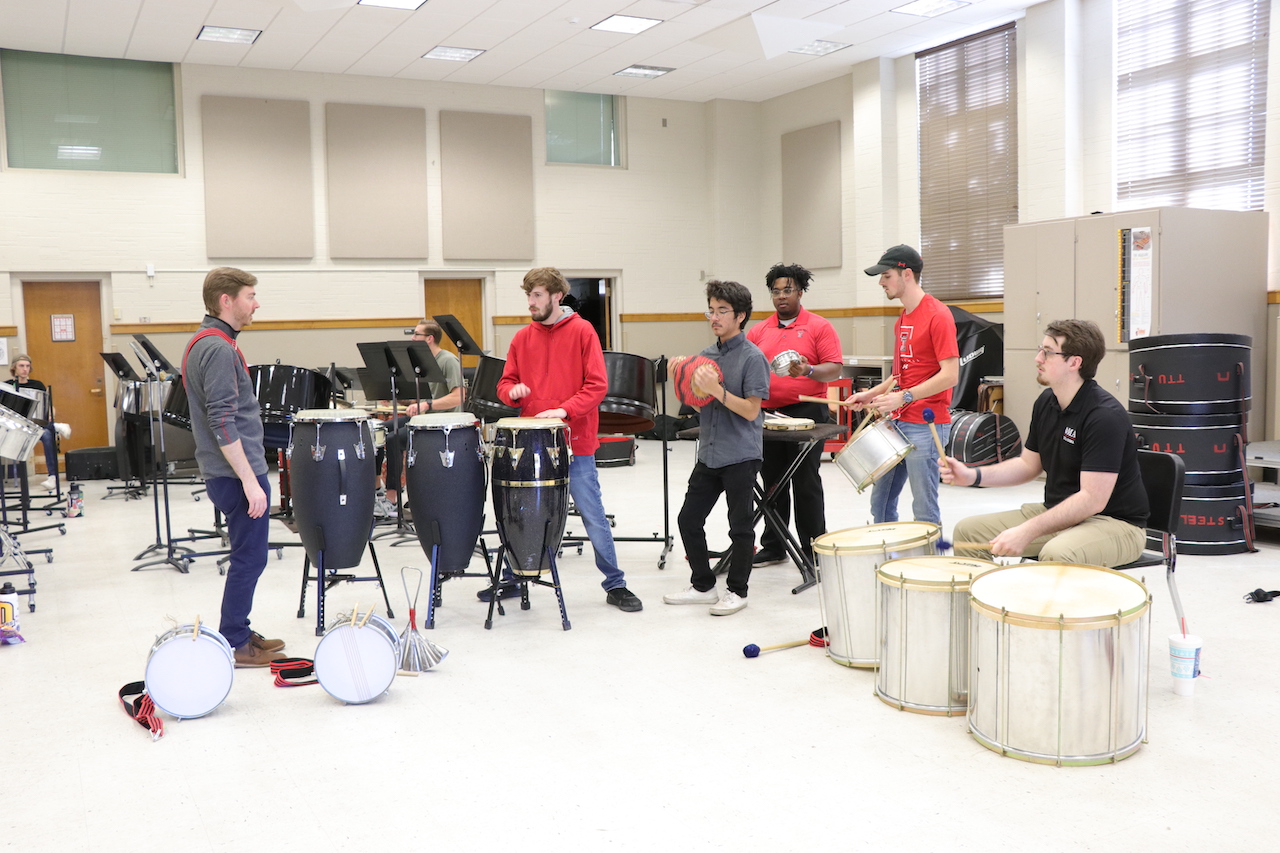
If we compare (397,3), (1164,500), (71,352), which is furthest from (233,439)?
(71,352)

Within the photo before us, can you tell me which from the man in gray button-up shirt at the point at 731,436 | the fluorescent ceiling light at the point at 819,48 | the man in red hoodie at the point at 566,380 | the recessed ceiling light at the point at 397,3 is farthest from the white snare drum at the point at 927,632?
the fluorescent ceiling light at the point at 819,48

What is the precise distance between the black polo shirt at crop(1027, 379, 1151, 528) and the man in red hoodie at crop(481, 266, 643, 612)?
6.19 feet

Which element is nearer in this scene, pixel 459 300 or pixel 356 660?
pixel 356 660

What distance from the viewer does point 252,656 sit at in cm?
394

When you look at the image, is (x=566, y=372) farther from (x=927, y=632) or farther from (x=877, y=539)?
(x=927, y=632)

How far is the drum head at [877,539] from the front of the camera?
3652mm

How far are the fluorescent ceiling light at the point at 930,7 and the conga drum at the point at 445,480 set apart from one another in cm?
704

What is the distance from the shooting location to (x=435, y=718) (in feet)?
11.3

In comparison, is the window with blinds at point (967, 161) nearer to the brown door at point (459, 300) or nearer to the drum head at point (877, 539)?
the brown door at point (459, 300)

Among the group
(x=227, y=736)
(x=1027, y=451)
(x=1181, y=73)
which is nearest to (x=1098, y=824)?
(x=1027, y=451)

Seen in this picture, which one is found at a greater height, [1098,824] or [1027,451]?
[1027,451]

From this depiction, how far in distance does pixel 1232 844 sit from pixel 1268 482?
20.3 feet

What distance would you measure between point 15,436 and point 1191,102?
345 inches

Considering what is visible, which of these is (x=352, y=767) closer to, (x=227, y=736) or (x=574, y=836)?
(x=227, y=736)
